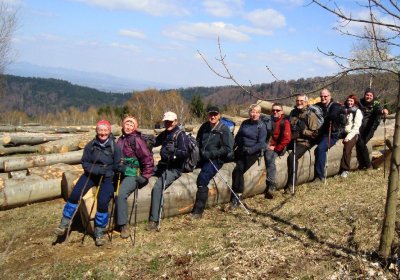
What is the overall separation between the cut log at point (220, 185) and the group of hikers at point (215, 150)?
0.12m

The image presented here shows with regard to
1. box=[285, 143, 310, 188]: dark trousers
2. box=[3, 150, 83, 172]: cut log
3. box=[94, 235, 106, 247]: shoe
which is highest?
box=[285, 143, 310, 188]: dark trousers

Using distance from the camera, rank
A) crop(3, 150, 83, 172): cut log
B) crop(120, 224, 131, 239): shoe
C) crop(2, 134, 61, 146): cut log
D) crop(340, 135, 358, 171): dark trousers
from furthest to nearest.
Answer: crop(2, 134, 61, 146): cut log < crop(3, 150, 83, 172): cut log < crop(340, 135, 358, 171): dark trousers < crop(120, 224, 131, 239): shoe

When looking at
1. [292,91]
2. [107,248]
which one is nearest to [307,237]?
Result: [292,91]

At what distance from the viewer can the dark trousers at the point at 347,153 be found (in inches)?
384

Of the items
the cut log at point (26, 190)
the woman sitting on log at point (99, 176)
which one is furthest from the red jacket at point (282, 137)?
the cut log at point (26, 190)

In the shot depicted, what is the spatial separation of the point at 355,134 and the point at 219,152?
405 centimetres

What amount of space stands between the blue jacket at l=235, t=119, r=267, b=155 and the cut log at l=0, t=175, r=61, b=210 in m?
4.49

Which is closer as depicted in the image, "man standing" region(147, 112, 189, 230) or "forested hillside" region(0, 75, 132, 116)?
"man standing" region(147, 112, 189, 230)

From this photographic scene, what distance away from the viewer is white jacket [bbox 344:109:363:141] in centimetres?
959

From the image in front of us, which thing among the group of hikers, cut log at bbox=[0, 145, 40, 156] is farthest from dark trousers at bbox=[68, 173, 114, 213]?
cut log at bbox=[0, 145, 40, 156]

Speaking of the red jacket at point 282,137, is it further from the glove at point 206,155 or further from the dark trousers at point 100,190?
the dark trousers at point 100,190

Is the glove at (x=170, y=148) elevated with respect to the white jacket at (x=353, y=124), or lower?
lower

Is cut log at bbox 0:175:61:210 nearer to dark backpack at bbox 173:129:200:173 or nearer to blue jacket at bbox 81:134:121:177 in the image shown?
blue jacket at bbox 81:134:121:177

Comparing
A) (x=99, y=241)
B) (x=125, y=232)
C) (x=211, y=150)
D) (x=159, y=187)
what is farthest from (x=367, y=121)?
(x=99, y=241)
